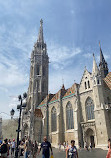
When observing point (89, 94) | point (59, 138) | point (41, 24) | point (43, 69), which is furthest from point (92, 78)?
point (41, 24)

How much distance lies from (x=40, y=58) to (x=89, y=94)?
27986 mm

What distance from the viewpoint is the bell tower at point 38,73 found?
4388 centimetres

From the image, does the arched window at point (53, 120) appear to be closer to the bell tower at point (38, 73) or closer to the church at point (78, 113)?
the church at point (78, 113)

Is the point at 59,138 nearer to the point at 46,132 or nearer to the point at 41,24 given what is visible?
the point at 46,132

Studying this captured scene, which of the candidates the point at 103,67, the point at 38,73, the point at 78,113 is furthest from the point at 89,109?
the point at 38,73

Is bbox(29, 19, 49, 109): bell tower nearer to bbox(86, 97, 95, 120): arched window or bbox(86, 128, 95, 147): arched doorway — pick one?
bbox(86, 97, 95, 120): arched window

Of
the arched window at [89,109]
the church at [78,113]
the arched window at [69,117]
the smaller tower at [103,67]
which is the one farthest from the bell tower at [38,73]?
the arched window at [89,109]

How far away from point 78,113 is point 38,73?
83.2 feet

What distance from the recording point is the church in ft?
74.4

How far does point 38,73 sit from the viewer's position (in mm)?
48219

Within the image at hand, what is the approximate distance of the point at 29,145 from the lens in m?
8.48

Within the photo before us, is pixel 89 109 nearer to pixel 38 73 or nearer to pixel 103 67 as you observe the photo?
pixel 103 67

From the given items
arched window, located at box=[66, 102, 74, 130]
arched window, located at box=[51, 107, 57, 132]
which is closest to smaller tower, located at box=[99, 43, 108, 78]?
arched window, located at box=[66, 102, 74, 130]

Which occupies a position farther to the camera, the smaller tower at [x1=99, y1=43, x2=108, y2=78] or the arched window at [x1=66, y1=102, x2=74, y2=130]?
the smaller tower at [x1=99, y1=43, x2=108, y2=78]
